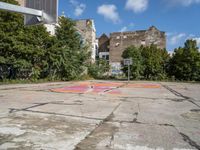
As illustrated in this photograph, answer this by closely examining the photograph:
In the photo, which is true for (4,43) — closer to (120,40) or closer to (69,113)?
(69,113)

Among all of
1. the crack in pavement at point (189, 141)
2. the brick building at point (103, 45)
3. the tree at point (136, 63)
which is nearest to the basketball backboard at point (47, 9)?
the crack in pavement at point (189, 141)

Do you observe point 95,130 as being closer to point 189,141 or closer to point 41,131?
point 41,131

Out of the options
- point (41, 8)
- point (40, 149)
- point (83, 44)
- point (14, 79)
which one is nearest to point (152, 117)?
point (40, 149)

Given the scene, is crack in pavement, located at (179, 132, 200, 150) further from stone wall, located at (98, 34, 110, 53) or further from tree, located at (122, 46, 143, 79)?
stone wall, located at (98, 34, 110, 53)

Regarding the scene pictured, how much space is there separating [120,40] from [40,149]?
49.5m

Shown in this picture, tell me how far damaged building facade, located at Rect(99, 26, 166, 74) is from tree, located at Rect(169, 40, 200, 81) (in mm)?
18194

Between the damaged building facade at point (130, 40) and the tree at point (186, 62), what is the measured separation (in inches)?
716

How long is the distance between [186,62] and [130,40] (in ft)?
75.3

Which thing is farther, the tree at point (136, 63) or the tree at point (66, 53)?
the tree at point (136, 63)

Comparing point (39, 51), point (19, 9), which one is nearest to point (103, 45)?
point (39, 51)

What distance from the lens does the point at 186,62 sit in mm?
30312

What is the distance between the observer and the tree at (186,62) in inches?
1174

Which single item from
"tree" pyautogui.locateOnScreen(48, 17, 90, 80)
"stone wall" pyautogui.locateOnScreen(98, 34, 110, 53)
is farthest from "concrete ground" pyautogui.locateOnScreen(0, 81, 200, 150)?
"stone wall" pyautogui.locateOnScreen(98, 34, 110, 53)

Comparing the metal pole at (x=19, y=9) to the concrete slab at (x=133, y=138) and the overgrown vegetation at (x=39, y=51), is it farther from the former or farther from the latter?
the overgrown vegetation at (x=39, y=51)
